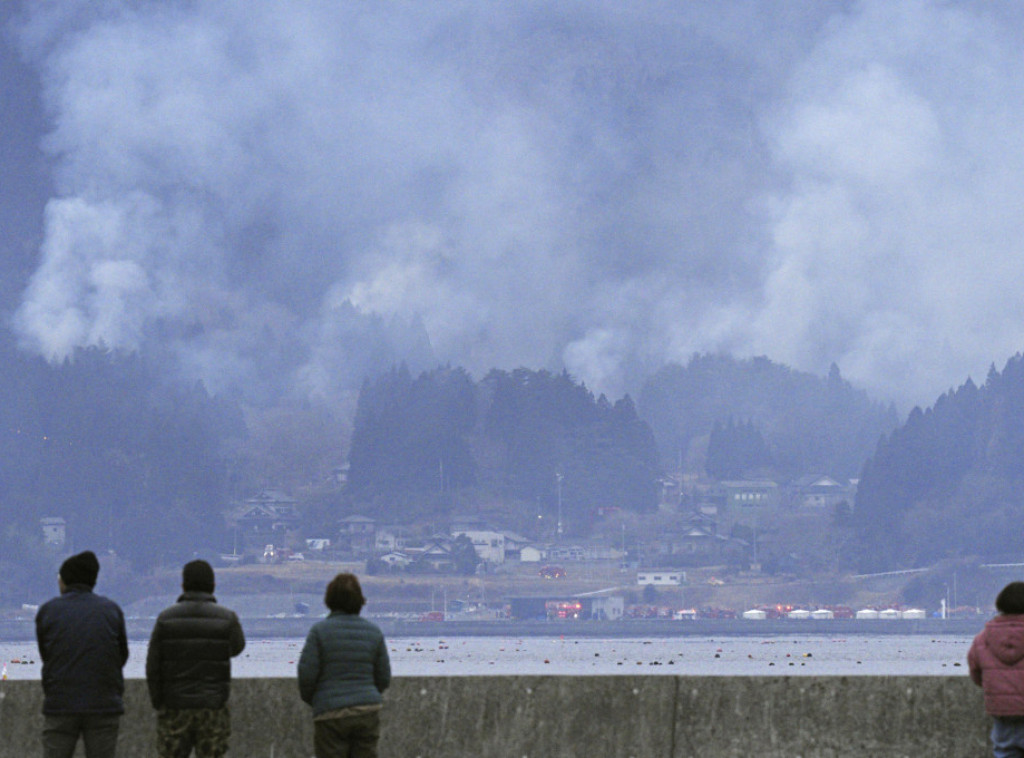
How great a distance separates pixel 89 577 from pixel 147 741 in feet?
9.43

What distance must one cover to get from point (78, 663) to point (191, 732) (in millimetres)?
1128

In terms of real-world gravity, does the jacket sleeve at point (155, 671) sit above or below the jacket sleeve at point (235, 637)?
below

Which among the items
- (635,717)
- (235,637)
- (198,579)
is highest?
(198,579)

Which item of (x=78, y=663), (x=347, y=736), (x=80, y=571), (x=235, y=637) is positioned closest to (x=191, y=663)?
(x=235, y=637)

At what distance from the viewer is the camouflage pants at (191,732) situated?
51.0 ft

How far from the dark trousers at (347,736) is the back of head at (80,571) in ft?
7.36

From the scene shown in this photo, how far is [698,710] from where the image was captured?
18078mm

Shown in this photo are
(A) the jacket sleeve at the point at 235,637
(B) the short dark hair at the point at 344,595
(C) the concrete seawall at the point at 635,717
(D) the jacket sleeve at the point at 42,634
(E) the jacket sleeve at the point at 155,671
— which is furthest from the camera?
(C) the concrete seawall at the point at 635,717

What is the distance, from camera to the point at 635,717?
59.3ft

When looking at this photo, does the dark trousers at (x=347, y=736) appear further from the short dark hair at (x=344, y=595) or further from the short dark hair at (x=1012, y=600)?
the short dark hair at (x=1012, y=600)

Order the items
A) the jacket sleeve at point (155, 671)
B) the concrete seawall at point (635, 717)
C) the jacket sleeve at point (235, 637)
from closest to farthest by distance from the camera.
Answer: the jacket sleeve at point (155, 671) → the jacket sleeve at point (235, 637) → the concrete seawall at point (635, 717)

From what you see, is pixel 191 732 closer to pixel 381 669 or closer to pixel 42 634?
pixel 42 634

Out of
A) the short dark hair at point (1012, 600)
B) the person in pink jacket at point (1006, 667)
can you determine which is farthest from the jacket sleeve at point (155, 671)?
the short dark hair at point (1012, 600)

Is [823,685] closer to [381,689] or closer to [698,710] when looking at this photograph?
[698,710]
